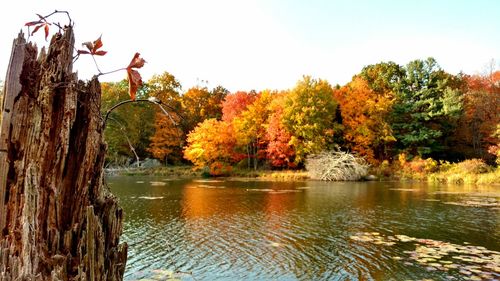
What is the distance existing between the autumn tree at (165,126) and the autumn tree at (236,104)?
15.6 feet

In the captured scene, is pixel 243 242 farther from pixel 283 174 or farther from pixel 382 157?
pixel 382 157

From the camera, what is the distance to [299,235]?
36.0ft

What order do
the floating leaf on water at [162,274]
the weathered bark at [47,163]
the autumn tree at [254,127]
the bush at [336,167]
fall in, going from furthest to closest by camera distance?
the autumn tree at [254,127] < the bush at [336,167] < the floating leaf on water at [162,274] < the weathered bark at [47,163]

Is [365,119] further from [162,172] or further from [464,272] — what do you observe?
[464,272]

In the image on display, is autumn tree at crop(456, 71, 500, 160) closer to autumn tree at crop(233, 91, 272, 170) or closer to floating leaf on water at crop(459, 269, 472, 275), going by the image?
autumn tree at crop(233, 91, 272, 170)

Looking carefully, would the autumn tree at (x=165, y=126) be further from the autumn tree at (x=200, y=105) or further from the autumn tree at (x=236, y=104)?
the autumn tree at (x=236, y=104)

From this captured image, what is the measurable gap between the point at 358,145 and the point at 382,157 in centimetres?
368

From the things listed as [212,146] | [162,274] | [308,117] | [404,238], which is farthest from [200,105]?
[162,274]

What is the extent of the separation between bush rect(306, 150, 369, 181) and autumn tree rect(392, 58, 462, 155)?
7.30 m

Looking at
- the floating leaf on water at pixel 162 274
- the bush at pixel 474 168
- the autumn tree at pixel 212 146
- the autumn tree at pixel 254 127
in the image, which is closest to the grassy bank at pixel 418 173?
the bush at pixel 474 168

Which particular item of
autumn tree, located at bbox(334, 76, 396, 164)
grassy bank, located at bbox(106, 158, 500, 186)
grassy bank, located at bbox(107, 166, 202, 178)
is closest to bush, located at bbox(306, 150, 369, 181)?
grassy bank, located at bbox(106, 158, 500, 186)

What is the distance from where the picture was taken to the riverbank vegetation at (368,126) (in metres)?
33.1

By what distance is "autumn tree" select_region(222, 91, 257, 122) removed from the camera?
37969 millimetres

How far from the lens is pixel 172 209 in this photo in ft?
50.7
